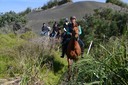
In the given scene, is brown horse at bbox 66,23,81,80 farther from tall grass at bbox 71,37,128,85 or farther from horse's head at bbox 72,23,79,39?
tall grass at bbox 71,37,128,85

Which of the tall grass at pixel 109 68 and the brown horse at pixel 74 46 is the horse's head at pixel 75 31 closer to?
the brown horse at pixel 74 46

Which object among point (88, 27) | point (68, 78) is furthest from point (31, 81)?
point (88, 27)

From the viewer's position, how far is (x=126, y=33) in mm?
5926

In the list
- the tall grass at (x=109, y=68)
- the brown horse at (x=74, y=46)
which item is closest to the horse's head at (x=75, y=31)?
the brown horse at (x=74, y=46)

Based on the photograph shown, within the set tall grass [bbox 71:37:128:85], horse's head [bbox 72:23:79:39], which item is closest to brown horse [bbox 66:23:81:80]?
horse's head [bbox 72:23:79:39]

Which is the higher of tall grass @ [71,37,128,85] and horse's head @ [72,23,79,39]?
tall grass @ [71,37,128,85]

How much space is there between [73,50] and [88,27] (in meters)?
19.5

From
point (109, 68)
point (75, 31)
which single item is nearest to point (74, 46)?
point (75, 31)

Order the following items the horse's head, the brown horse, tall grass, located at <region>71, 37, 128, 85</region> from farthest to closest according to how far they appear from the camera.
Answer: the brown horse → the horse's head → tall grass, located at <region>71, 37, 128, 85</region>

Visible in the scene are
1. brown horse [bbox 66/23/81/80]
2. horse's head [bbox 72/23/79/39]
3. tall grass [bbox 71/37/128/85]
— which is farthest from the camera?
brown horse [bbox 66/23/81/80]

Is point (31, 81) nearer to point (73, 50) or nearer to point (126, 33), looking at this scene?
point (126, 33)

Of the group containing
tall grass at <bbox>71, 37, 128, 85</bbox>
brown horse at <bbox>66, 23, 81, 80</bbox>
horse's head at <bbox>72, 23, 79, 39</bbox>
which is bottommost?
brown horse at <bbox>66, 23, 81, 80</bbox>

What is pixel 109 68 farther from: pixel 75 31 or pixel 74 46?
pixel 74 46

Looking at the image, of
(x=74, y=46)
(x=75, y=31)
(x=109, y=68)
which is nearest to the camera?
(x=109, y=68)
